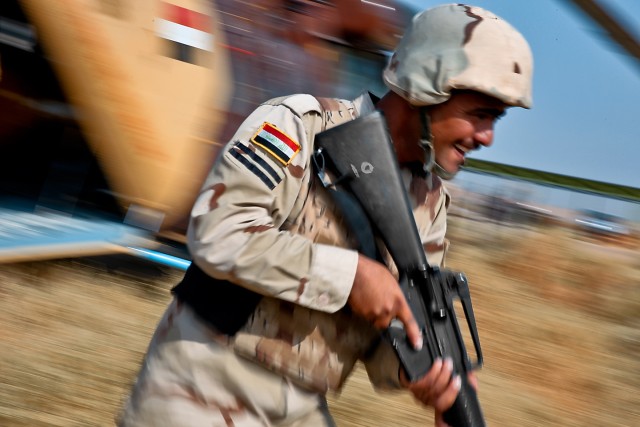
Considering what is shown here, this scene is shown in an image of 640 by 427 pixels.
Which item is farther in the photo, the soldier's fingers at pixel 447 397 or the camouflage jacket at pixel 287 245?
the soldier's fingers at pixel 447 397

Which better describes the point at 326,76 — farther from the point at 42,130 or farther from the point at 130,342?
the point at 130,342

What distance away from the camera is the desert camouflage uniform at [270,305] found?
1.65 m

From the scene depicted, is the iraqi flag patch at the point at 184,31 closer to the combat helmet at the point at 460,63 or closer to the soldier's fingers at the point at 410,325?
the combat helmet at the point at 460,63

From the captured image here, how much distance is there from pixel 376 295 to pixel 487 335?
3121 mm

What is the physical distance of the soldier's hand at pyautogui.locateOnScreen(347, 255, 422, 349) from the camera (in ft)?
5.61

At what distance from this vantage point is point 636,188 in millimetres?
9758

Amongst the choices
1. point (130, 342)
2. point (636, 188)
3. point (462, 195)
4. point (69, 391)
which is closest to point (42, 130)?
point (130, 342)

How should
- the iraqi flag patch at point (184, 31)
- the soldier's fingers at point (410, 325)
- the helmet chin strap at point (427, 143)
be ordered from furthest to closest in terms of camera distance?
the iraqi flag patch at point (184, 31) → the helmet chin strap at point (427, 143) → the soldier's fingers at point (410, 325)

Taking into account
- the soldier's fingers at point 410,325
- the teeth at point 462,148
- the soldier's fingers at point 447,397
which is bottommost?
the soldier's fingers at point 447,397

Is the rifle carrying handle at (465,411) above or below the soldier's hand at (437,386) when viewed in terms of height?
below

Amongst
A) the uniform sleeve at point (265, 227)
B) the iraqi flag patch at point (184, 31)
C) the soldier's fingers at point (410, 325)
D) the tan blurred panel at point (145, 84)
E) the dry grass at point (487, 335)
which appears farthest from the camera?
the iraqi flag patch at point (184, 31)

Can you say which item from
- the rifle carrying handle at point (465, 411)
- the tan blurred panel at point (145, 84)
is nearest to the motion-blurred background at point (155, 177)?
the tan blurred panel at point (145, 84)

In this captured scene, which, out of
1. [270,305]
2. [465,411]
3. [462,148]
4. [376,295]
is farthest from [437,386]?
[462,148]

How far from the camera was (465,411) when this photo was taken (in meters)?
1.92
